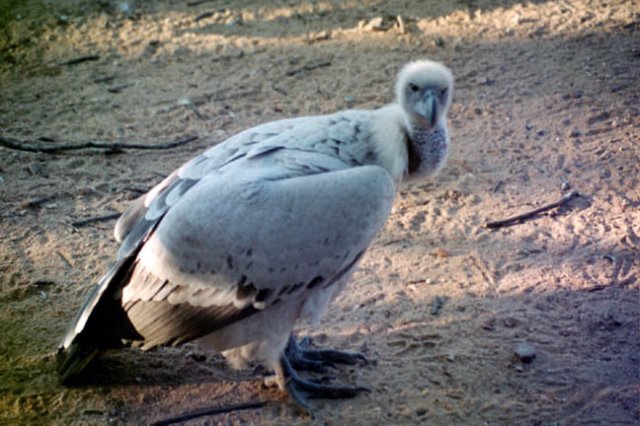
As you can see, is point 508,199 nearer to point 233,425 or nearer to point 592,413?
point 592,413

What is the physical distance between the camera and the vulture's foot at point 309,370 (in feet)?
15.4

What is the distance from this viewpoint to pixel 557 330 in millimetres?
5008

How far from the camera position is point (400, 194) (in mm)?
6301

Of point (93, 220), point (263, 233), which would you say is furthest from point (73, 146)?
point (263, 233)

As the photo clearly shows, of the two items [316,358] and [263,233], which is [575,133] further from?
[263,233]

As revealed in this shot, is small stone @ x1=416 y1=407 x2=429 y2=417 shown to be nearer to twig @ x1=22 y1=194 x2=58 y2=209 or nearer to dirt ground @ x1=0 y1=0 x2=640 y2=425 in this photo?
dirt ground @ x1=0 y1=0 x2=640 y2=425

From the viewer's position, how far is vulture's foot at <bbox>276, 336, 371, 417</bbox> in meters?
4.68

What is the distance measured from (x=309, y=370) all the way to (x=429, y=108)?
1580 millimetres

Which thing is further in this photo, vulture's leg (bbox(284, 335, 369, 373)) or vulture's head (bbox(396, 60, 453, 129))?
vulture's leg (bbox(284, 335, 369, 373))

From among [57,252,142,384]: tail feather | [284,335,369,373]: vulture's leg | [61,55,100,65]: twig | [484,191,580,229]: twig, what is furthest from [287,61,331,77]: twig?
[57,252,142,384]: tail feather

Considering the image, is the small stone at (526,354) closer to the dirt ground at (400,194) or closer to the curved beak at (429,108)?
the dirt ground at (400,194)

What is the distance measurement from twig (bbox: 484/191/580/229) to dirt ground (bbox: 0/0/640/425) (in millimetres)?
62

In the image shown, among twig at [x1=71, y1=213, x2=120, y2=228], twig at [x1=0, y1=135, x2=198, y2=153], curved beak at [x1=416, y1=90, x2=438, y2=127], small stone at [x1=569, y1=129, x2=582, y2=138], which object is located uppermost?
curved beak at [x1=416, y1=90, x2=438, y2=127]

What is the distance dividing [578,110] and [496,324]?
2617mm
